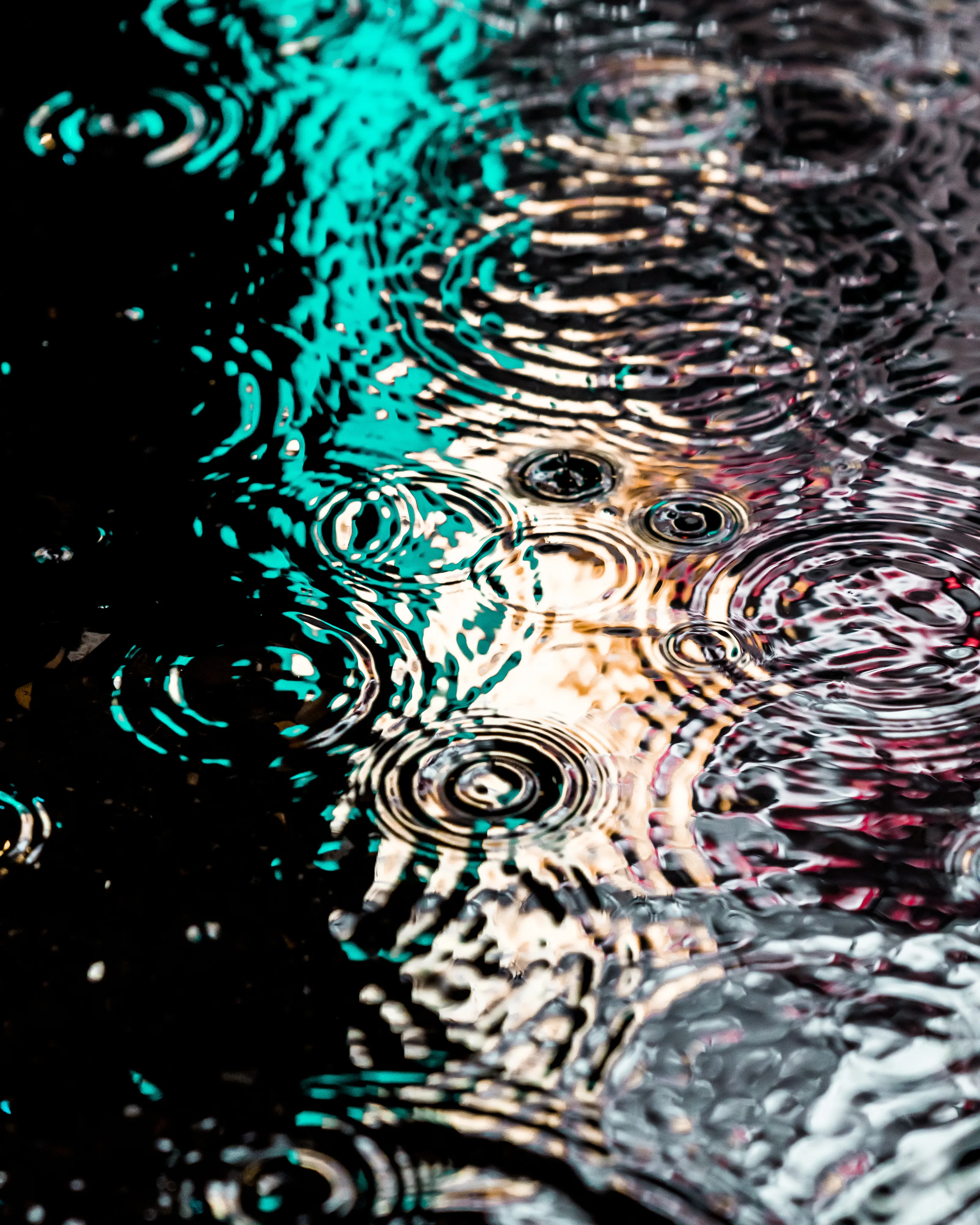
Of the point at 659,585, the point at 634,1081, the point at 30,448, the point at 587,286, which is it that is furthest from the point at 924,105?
the point at 634,1081

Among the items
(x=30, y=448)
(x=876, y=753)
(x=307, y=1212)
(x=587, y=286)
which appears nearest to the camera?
(x=307, y=1212)

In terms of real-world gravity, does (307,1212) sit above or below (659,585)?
below

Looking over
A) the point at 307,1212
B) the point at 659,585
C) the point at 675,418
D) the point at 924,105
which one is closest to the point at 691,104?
the point at 924,105

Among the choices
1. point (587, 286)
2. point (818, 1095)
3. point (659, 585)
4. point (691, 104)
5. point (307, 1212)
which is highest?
point (691, 104)

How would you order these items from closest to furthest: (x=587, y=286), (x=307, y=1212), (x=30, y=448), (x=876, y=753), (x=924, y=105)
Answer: (x=307, y=1212) → (x=876, y=753) → (x=30, y=448) → (x=587, y=286) → (x=924, y=105)

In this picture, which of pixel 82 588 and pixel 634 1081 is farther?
pixel 82 588

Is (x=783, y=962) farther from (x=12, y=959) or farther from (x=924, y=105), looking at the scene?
(x=924, y=105)
